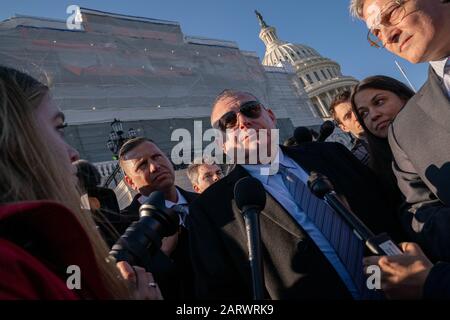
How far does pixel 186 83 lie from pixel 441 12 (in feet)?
79.2

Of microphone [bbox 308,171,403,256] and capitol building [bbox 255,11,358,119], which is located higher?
capitol building [bbox 255,11,358,119]

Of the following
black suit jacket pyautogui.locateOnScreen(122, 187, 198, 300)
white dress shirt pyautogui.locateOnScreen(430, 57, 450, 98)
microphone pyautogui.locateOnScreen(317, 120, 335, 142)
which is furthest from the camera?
microphone pyautogui.locateOnScreen(317, 120, 335, 142)

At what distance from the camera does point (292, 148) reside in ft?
7.89

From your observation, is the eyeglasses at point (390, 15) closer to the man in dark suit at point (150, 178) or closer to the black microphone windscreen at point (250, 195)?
the black microphone windscreen at point (250, 195)

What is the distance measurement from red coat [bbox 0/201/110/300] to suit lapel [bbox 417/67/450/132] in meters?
1.67

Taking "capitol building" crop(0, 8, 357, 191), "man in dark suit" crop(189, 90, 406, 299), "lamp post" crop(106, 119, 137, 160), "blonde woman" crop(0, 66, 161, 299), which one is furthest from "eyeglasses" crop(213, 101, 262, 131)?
"capitol building" crop(0, 8, 357, 191)

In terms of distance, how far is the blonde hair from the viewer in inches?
36.9

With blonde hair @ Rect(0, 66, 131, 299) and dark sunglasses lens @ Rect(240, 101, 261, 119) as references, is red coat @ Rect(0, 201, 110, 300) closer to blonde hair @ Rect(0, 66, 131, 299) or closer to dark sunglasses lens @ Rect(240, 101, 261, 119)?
blonde hair @ Rect(0, 66, 131, 299)

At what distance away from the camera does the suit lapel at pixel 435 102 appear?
175cm

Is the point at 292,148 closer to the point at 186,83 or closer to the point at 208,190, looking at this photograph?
the point at 208,190

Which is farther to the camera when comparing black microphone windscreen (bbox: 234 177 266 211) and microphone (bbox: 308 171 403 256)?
black microphone windscreen (bbox: 234 177 266 211)

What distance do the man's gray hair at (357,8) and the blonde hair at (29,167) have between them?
187cm

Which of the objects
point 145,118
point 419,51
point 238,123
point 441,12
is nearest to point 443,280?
point 419,51

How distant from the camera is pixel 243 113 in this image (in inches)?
94.7
